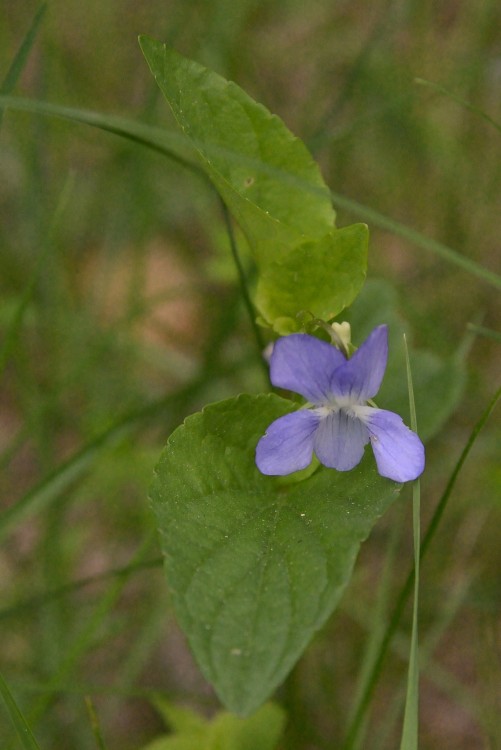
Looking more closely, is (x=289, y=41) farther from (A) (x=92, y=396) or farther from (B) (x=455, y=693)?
(B) (x=455, y=693)

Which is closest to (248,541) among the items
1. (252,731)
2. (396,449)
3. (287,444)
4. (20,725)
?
(287,444)

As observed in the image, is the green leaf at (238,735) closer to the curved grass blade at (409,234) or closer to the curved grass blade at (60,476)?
the curved grass blade at (60,476)

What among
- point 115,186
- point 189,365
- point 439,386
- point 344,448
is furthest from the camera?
point 115,186

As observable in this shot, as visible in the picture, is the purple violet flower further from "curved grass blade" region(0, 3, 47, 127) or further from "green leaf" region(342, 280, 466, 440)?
"curved grass blade" region(0, 3, 47, 127)

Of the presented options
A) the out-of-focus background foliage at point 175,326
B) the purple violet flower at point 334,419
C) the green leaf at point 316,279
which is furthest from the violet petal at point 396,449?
the out-of-focus background foliage at point 175,326

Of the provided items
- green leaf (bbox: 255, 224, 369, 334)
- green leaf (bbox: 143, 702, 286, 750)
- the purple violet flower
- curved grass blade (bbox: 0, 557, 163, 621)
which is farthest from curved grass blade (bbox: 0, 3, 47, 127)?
green leaf (bbox: 143, 702, 286, 750)

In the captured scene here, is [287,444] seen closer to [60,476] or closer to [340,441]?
[340,441]

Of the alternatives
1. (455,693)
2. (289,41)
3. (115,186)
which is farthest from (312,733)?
(289,41)
